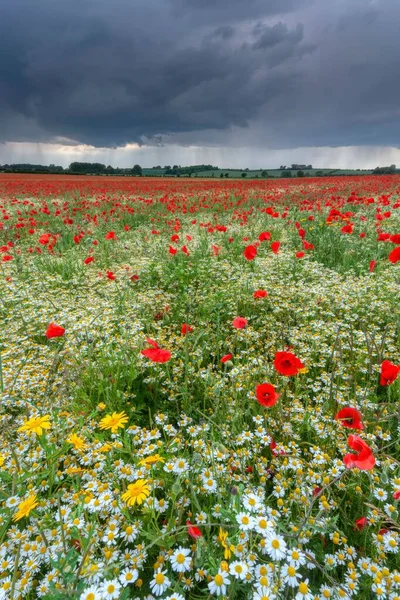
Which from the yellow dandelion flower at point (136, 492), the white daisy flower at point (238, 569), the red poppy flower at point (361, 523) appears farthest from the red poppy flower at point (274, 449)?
the yellow dandelion flower at point (136, 492)

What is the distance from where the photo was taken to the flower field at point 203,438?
1.43 meters

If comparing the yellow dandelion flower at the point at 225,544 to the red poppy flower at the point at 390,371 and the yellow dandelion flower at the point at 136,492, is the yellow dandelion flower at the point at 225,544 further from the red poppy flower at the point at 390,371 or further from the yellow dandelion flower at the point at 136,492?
the red poppy flower at the point at 390,371

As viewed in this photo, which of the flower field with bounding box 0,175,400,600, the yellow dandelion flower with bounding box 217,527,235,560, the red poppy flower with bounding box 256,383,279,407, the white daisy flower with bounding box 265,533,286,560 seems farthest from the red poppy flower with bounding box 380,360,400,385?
the yellow dandelion flower with bounding box 217,527,235,560

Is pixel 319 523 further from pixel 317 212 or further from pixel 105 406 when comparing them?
pixel 317 212

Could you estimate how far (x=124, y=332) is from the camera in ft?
10.8

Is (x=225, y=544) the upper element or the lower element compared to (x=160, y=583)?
upper

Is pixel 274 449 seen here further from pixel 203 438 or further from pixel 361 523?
pixel 361 523

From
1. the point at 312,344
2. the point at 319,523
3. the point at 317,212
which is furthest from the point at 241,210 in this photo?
the point at 319,523

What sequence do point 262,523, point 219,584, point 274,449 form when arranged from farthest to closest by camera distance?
1. point 274,449
2. point 262,523
3. point 219,584

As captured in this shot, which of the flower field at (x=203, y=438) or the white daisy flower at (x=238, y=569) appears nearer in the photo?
the white daisy flower at (x=238, y=569)

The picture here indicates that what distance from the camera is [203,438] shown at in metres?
2.11

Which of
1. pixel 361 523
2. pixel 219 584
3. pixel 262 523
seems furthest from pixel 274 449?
pixel 219 584

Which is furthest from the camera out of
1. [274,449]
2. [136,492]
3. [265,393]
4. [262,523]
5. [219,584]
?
[274,449]

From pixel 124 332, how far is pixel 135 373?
0.65 metres
